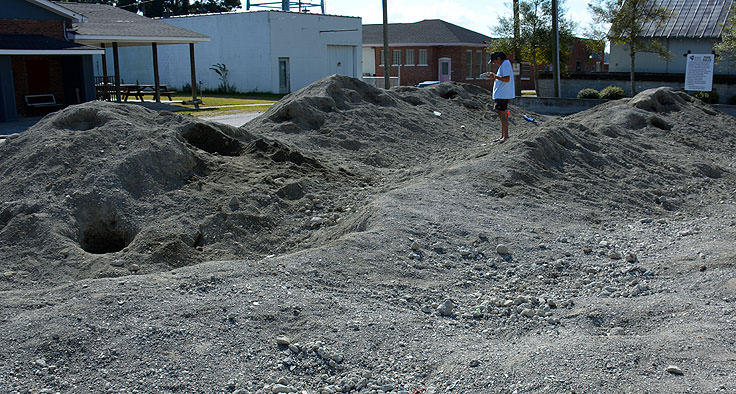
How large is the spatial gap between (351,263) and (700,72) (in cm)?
1935

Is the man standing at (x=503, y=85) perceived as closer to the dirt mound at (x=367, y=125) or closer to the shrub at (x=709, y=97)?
the dirt mound at (x=367, y=125)

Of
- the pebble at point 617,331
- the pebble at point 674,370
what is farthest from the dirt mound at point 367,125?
the pebble at point 674,370

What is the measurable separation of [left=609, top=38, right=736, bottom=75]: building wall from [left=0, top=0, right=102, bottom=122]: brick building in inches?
871

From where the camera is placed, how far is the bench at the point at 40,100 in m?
24.5

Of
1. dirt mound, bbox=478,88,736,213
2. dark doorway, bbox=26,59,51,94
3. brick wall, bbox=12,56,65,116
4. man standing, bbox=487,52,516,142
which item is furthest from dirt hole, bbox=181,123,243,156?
dark doorway, bbox=26,59,51,94

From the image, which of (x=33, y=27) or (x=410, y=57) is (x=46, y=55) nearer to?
(x=33, y=27)

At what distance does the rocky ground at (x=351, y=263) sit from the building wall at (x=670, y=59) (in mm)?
19840

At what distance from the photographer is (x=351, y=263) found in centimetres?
591

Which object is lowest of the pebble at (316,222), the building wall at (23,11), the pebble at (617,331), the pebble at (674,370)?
the pebble at (617,331)

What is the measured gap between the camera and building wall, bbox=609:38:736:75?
28938mm

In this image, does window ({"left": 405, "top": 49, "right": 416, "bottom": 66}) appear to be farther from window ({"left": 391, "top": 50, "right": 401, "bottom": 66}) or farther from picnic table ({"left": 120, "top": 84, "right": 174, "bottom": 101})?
picnic table ({"left": 120, "top": 84, "right": 174, "bottom": 101})

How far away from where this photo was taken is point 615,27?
27.4m

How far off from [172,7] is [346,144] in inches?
2277

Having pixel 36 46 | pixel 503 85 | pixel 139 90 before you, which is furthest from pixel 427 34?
pixel 503 85
